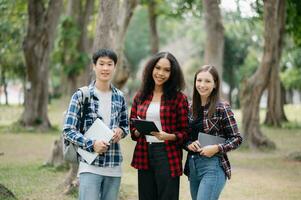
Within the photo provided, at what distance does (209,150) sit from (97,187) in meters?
1.09

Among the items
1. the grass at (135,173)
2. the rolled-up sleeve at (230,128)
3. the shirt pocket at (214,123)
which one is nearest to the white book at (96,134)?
the shirt pocket at (214,123)

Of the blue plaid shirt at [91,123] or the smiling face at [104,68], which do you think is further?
the smiling face at [104,68]

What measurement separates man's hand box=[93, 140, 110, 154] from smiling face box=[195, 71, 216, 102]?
3.62 ft

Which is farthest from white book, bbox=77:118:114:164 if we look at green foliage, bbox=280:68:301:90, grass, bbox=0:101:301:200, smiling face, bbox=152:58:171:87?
green foliage, bbox=280:68:301:90

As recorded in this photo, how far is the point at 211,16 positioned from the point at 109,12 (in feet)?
27.4

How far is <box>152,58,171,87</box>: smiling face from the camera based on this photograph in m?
5.47

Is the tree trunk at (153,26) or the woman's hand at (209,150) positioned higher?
the tree trunk at (153,26)

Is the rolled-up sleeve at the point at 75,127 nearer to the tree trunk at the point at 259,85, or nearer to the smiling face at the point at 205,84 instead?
the smiling face at the point at 205,84

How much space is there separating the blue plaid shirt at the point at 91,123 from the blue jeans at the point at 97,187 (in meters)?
0.13

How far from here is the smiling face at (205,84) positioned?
556 cm

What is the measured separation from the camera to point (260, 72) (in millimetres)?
16812

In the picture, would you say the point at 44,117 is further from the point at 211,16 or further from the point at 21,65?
the point at 21,65

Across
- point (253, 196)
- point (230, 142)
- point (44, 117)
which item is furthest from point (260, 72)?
point (230, 142)

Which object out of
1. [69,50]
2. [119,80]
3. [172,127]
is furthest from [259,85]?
[69,50]
